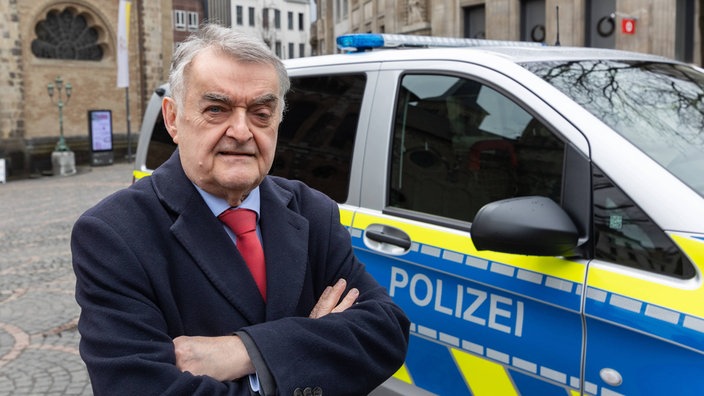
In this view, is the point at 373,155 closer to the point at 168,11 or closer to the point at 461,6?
the point at 461,6

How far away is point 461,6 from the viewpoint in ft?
79.9

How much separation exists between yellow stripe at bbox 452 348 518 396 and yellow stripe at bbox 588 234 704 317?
47cm

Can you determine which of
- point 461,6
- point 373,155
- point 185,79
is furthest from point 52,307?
point 461,6

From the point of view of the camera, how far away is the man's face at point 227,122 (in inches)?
62.4

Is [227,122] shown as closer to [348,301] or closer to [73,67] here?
[348,301]

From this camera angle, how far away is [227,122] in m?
1.61

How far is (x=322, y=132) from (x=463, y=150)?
87 centimetres

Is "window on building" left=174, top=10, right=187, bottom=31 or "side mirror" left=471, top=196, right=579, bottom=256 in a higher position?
"window on building" left=174, top=10, right=187, bottom=31

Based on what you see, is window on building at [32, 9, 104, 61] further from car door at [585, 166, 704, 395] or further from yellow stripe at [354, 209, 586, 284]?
car door at [585, 166, 704, 395]

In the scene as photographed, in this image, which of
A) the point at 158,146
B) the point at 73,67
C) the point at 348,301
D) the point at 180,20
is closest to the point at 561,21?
the point at 158,146

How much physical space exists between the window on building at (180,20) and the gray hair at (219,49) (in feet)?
130

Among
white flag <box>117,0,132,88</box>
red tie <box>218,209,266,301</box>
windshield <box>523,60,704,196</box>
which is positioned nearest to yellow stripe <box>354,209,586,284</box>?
windshield <box>523,60,704,196</box>

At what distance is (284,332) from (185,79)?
24.1 inches

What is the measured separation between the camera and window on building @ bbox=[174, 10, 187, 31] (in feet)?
130
